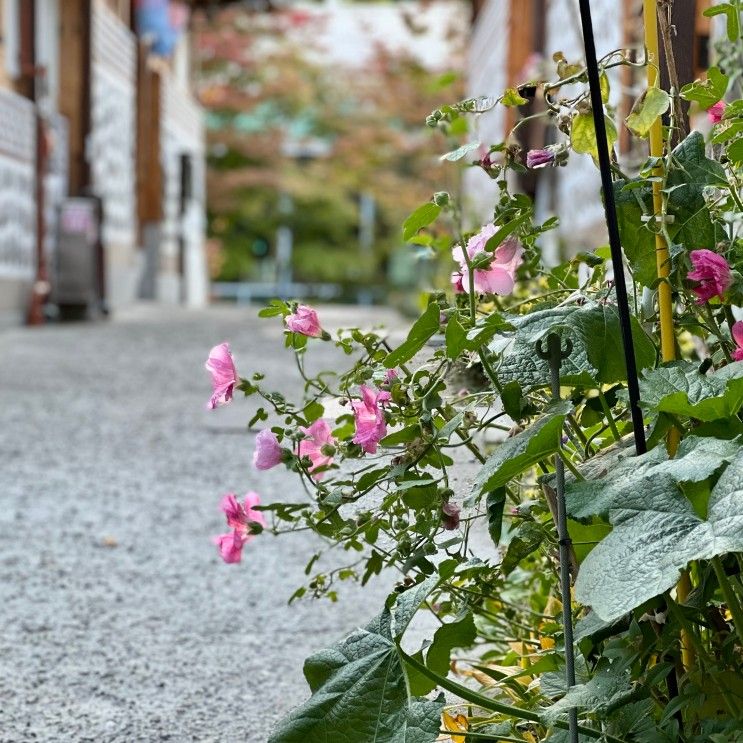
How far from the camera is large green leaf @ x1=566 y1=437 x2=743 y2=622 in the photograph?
95 cm

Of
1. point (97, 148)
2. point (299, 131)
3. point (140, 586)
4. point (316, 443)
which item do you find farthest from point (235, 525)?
point (299, 131)

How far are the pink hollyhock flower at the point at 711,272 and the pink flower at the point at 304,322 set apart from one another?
0.38m

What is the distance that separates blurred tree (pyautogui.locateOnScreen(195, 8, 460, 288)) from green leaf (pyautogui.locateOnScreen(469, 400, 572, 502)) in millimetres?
16885

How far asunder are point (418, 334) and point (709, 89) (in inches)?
15.7

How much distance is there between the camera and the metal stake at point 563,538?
1121 millimetres

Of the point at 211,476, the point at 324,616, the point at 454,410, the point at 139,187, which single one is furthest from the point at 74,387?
the point at 139,187

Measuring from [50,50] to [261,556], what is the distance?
903 centimetres

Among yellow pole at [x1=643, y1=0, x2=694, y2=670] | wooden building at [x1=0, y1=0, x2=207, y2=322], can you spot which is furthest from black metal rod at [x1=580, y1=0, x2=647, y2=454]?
wooden building at [x1=0, y1=0, x2=207, y2=322]

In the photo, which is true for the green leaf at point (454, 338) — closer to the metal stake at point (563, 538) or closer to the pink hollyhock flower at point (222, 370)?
the metal stake at point (563, 538)

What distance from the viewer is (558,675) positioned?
4.07 ft

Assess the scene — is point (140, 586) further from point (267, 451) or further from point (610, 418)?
point (610, 418)

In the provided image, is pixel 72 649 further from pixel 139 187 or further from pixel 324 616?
pixel 139 187

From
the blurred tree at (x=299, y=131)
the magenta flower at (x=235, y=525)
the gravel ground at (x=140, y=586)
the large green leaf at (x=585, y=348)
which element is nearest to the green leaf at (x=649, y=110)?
the large green leaf at (x=585, y=348)

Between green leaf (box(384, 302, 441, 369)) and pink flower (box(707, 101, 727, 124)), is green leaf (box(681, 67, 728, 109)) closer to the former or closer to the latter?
pink flower (box(707, 101, 727, 124))
